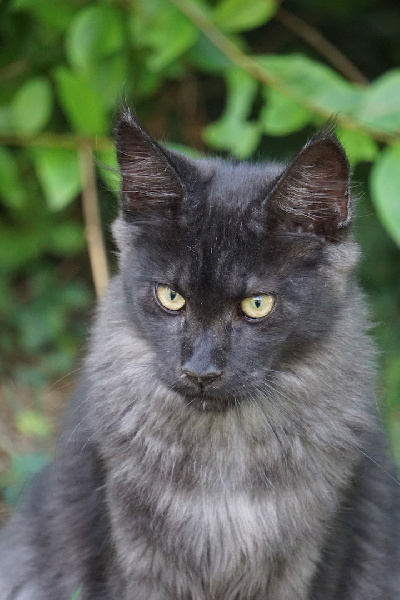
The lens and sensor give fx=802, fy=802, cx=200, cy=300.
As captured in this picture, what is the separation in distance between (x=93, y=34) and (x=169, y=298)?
1695 millimetres

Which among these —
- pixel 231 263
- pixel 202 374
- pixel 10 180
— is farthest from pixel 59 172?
pixel 202 374

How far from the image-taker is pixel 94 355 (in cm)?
256

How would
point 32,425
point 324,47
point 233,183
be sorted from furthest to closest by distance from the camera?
point 324,47 < point 32,425 < point 233,183

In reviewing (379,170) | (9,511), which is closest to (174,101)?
(379,170)

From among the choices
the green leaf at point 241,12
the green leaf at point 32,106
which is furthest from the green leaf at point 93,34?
the green leaf at point 241,12

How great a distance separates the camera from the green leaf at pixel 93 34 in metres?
3.41

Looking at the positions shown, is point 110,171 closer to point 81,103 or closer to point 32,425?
point 81,103

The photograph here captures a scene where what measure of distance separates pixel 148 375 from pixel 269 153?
267 centimetres

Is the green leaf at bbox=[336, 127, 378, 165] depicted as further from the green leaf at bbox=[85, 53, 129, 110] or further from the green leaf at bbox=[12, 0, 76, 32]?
the green leaf at bbox=[12, 0, 76, 32]

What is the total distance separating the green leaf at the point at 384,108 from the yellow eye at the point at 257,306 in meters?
1.35

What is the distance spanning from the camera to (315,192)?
213cm

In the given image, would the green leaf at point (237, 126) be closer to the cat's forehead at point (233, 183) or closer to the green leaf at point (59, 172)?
the green leaf at point (59, 172)

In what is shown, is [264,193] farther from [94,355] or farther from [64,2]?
[64,2]

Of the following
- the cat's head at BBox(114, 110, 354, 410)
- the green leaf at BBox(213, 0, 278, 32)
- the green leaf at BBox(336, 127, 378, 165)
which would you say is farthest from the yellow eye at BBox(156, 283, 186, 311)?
the green leaf at BBox(213, 0, 278, 32)
